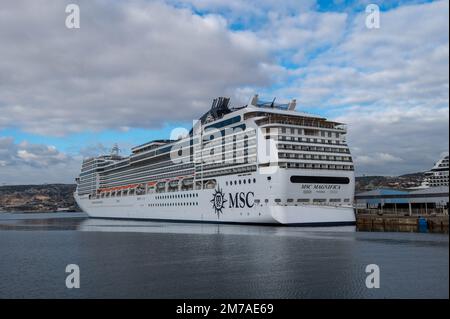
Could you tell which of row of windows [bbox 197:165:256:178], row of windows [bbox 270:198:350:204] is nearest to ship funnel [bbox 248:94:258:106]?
row of windows [bbox 197:165:256:178]

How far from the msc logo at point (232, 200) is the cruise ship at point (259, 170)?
4.8 inches

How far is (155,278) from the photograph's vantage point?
21453mm

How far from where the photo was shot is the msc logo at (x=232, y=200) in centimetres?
4980

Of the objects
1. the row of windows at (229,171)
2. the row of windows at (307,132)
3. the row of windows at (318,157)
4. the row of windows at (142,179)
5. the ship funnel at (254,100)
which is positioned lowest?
the row of windows at (229,171)

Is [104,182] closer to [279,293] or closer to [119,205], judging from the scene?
[119,205]

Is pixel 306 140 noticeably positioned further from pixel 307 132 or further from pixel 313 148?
pixel 307 132

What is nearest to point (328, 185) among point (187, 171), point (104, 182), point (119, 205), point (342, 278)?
point (187, 171)

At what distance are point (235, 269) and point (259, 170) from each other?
25995 mm

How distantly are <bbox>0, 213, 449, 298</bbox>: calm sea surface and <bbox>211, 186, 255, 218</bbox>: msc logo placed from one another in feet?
42.5

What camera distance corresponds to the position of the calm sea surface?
61.2 ft

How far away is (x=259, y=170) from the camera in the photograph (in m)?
48.8

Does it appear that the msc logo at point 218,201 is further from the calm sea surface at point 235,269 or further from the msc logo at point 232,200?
the calm sea surface at point 235,269

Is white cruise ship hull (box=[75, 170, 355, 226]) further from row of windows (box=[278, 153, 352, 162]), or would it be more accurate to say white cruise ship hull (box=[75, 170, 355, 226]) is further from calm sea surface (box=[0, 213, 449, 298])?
calm sea surface (box=[0, 213, 449, 298])

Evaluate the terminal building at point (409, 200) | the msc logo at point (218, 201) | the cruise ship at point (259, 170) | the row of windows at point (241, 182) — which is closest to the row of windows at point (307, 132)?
the cruise ship at point (259, 170)
